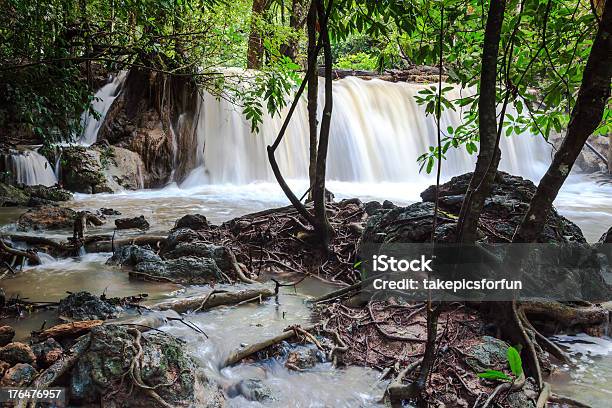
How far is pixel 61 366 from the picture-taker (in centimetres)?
249

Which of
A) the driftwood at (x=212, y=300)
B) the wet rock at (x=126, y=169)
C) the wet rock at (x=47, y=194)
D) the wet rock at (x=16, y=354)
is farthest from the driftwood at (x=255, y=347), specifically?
the wet rock at (x=126, y=169)

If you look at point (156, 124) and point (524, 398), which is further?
point (156, 124)

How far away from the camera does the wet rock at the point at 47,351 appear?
2.66 m

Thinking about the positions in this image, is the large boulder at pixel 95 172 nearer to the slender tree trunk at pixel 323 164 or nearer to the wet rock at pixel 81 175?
the wet rock at pixel 81 175

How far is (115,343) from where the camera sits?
8.41 feet

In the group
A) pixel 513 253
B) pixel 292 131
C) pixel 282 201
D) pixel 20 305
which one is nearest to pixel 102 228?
pixel 20 305

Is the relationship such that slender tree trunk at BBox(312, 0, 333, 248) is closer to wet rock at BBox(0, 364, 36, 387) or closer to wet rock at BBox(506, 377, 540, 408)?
wet rock at BBox(506, 377, 540, 408)

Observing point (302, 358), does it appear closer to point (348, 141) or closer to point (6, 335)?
point (6, 335)

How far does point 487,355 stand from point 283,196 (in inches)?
361

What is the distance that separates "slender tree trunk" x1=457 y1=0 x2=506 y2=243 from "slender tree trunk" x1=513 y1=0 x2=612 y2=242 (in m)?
0.39

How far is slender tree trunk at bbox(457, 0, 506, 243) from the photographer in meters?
2.49

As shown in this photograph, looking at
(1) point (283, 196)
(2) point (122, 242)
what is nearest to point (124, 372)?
(2) point (122, 242)

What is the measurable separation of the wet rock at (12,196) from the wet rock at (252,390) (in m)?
8.25

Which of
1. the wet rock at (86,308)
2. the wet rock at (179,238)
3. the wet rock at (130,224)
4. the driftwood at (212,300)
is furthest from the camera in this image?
the wet rock at (130,224)
